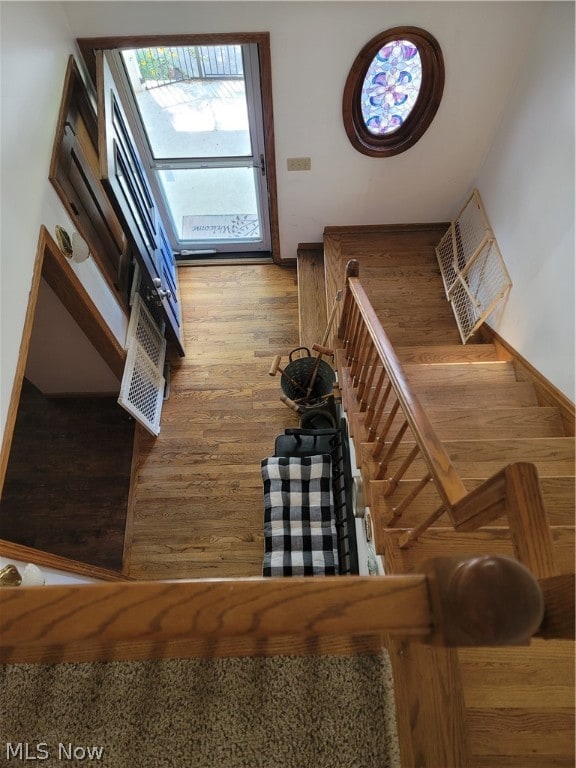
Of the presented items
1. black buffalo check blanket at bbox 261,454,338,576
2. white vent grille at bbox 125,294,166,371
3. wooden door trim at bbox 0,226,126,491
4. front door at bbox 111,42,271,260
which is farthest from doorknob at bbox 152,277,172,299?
black buffalo check blanket at bbox 261,454,338,576

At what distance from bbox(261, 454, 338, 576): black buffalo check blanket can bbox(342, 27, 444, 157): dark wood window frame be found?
87.3 inches

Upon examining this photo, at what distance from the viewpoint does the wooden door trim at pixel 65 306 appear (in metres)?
1.43

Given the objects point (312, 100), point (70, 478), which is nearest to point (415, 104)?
point (312, 100)

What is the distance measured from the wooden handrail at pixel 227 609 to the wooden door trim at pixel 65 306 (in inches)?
36.9

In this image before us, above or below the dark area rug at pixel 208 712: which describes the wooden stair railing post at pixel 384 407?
above

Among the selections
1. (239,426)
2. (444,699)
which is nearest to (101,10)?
(239,426)

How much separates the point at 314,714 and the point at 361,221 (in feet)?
11.1

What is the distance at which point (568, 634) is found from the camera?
1.52 feet

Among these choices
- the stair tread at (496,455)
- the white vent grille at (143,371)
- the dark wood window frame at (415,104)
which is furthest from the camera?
the white vent grille at (143,371)

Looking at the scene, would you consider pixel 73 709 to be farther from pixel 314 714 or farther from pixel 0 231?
pixel 0 231

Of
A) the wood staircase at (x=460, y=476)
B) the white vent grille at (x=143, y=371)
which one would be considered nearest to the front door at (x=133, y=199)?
the white vent grille at (x=143, y=371)

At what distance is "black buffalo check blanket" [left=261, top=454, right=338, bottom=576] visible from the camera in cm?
222

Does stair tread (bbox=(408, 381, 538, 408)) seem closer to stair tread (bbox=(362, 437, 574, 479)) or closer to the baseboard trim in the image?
stair tread (bbox=(362, 437, 574, 479))

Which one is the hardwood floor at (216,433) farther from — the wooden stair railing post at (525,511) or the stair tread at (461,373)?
the wooden stair railing post at (525,511)
